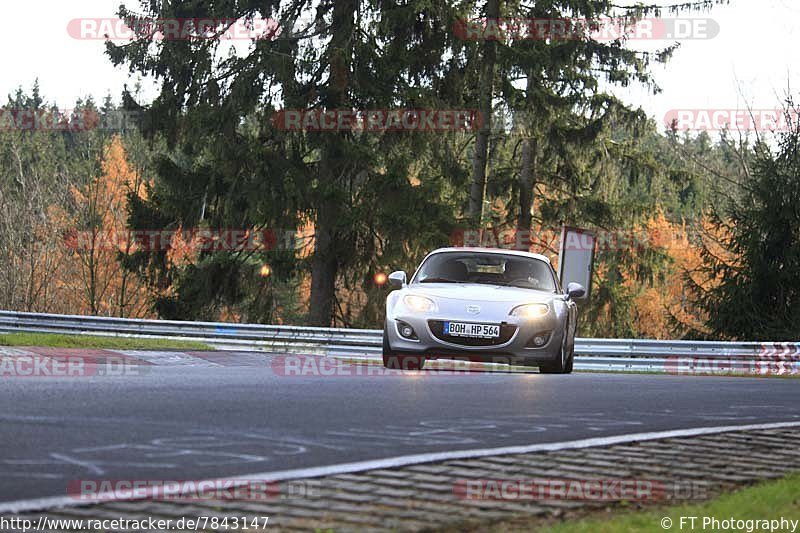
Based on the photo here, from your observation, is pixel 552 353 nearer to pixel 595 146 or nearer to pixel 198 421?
pixel 198 421

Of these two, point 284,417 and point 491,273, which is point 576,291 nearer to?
point 491,273

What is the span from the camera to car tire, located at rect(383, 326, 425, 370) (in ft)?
50.8

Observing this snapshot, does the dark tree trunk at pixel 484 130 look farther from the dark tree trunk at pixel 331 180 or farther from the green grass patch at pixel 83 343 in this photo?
the green grass patch at pixel 83 343

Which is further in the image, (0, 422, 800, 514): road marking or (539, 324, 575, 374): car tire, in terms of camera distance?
(539, 324, 575, 374): car tire

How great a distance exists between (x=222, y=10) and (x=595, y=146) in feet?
36.9

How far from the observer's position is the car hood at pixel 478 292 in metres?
15.2

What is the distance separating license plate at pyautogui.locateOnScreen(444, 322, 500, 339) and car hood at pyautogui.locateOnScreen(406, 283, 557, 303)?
35 cm

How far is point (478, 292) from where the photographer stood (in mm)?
15461

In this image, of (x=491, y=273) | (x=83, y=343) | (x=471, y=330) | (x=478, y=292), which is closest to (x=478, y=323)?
(x=471, y=330)

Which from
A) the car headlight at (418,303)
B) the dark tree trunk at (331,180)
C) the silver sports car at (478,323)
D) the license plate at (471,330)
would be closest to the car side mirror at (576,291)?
the silver sports car at (478,323)

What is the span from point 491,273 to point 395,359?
173 cm

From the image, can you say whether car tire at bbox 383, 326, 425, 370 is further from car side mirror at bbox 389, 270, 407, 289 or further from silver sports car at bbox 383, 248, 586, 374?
car side mirror at bbox 389, 270, 407, 289

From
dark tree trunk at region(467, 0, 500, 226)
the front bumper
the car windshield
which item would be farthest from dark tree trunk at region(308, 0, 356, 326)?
the front bumper

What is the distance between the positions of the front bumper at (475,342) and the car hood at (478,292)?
0.30 meters
